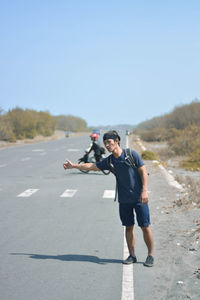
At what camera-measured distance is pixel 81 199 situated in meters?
13.0

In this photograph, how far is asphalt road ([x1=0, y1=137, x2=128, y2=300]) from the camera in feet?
18.5

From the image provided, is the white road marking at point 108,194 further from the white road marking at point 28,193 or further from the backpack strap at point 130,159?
the backpack strap at point 130,159

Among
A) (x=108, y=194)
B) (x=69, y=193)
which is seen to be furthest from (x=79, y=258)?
(x=69, y=193)

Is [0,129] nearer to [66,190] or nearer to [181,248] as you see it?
[66,190]

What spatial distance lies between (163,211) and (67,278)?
5488mm

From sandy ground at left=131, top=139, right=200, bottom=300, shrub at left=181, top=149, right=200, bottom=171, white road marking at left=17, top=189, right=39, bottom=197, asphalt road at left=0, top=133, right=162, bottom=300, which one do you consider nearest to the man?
sandy ground at left=131, top=139, right=200, bottom=300

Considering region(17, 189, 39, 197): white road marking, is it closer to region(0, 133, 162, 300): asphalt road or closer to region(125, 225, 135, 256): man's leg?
region(0, 133, 162, 300): asphalt road

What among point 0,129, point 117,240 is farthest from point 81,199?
point 0,129

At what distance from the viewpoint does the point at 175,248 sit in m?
7.64

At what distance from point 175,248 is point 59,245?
1.74 meters

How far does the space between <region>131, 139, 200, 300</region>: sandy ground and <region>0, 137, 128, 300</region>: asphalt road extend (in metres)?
0.54

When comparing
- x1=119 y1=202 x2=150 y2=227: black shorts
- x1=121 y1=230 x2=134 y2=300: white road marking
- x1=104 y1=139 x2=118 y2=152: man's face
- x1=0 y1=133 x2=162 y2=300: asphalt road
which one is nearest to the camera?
x1=121 y1=230 x2=134 y2=300: white road marking

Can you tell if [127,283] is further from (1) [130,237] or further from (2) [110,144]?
(2) [110,144]

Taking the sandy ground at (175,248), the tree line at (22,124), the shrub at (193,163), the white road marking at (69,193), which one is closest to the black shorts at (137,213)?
the sandy ground at (175,248)
